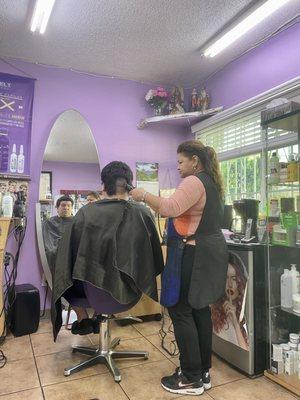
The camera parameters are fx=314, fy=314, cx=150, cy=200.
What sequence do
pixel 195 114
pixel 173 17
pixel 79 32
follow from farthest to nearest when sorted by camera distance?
pixel 195 114 → pixel 79 32 → pixel 173 17

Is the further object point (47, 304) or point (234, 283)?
point (47, 304)

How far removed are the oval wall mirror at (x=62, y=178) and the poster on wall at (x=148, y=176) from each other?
53 cm

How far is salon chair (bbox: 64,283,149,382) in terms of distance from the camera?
1.86 meters

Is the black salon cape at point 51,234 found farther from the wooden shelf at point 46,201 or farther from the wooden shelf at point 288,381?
the wooden shelf at point 288,381

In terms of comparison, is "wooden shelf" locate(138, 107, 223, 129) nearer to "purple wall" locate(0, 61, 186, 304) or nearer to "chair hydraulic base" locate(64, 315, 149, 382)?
"purple wall" locate(0, 61, 186, 304)

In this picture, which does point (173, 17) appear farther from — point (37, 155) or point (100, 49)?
point (37, 155)

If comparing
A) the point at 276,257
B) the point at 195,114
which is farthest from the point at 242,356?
the point at 195,114

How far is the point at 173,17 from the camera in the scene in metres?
2.45

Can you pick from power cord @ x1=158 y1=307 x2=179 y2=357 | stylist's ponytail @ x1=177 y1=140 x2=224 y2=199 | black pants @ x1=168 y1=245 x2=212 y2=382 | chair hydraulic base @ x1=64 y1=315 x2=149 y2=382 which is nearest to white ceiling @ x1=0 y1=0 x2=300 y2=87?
stylist's ponytail @ x1=177 y1=140 x2=224 y2=199

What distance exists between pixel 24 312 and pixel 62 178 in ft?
4.16

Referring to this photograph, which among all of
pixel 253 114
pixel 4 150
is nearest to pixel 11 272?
pixel 4 150

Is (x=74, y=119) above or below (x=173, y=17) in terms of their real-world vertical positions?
below

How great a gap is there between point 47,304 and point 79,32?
254cm

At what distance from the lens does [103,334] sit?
2109 millimetres
